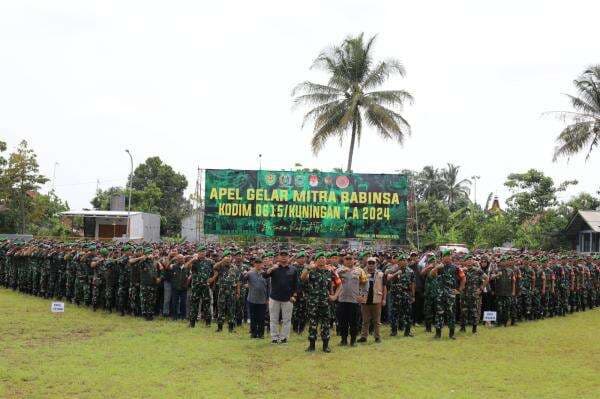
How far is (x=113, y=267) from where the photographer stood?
1620 cm

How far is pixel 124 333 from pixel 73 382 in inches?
170

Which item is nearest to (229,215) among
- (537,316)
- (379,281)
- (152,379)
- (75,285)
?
(75,285)

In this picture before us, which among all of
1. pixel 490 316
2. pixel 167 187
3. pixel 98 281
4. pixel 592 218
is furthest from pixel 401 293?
pixel 167 187

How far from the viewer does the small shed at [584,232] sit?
3500 cm

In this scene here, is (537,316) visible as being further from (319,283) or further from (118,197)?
(118,197)

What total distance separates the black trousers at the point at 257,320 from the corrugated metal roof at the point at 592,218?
26.5 meters

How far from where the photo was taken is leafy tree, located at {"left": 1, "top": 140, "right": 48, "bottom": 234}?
40531 mm

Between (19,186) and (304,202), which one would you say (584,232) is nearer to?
(304,202)

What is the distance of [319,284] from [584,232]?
95.9 ft

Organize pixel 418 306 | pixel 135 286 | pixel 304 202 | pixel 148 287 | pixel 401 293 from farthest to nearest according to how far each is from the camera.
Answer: pixel 304 202 < pixel 135 286 < pixel 418 306 < pixel 148 287 < pixel 401 293

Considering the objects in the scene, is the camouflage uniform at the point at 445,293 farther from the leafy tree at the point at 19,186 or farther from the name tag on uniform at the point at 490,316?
the leafy tree at the point at 19,186

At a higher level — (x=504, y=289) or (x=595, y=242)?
(x=595, y=242)

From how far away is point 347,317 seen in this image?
11938 millimetres

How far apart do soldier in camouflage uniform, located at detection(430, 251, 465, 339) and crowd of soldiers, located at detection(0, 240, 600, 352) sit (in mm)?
20
